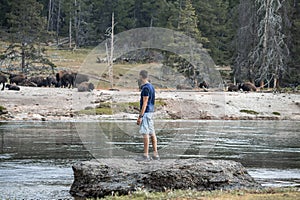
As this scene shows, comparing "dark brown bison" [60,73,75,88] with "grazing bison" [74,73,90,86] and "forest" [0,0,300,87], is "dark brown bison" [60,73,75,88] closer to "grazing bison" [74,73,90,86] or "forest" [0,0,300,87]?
"grazing bison" [74,73,90,86]

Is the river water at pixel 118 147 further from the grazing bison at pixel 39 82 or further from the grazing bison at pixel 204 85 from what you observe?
the grazing bison at pixel 204 85

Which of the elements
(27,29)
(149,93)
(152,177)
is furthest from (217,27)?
(152,177)

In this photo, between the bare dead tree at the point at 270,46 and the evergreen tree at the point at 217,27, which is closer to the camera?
the bare dead tree at the point at 270,46

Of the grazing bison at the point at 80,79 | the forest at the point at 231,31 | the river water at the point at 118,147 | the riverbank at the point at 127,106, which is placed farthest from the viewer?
the forest at the point at 231,31

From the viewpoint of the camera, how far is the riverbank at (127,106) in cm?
3666

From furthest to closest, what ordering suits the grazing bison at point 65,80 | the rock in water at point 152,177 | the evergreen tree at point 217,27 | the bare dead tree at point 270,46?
1. the evergreen tree at point 217,27
2. the bare dead tree at point 270,46
3. the grazing bison at point 65,80
4. the rock in water at point 152,177

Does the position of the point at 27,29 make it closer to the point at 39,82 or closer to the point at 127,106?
the point at 39,82

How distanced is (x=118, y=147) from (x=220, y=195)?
11.2 metres

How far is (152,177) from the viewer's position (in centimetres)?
1330

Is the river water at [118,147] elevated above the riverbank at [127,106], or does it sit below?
below

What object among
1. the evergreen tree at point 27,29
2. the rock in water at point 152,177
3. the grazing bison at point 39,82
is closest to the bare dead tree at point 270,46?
the grazing bison at point 39,82

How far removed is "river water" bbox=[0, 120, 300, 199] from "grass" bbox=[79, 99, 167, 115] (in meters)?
2.83

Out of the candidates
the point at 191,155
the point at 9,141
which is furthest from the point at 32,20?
the point at 191,155

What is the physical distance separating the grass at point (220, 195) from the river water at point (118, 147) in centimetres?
181
